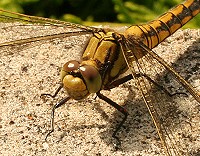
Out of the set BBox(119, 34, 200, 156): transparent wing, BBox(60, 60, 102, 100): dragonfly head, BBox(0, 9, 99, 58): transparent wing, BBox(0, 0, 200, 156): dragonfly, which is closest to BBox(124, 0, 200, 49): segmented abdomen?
BBox(0, 0, 200, 156): dragonfly

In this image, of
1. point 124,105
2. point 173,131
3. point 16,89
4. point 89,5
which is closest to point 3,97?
point 16,89

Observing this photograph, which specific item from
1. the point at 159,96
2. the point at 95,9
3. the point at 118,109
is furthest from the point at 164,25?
the point at 95,9

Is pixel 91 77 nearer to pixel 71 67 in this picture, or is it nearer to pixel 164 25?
pixel 71 67

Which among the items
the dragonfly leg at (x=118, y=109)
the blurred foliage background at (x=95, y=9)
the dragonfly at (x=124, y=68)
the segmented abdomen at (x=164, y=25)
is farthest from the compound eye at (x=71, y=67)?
the blurred foliage background at (x=95, y=9)

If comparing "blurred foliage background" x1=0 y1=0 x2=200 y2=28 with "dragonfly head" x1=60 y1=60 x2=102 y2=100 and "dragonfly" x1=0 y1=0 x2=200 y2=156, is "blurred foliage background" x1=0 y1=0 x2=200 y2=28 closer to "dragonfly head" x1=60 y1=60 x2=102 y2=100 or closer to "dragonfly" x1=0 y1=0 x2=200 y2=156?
"dragonfly" x1=0 y1=0 x2=200 y2=156

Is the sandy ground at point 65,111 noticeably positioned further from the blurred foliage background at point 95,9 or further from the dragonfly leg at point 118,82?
the blurred foliage background at point 95,9

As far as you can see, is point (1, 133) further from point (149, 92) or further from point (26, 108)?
point (149, 92)

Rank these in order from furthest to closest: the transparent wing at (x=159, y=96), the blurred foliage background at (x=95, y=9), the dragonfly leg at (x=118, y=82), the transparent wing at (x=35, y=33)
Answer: the blurred foliage background at (x=95, y=9) < the transparent wing at (x=35, y=33) < the dragonfly leg at (x=118, y=82) < the transparent wing at (x=159, y=96)
